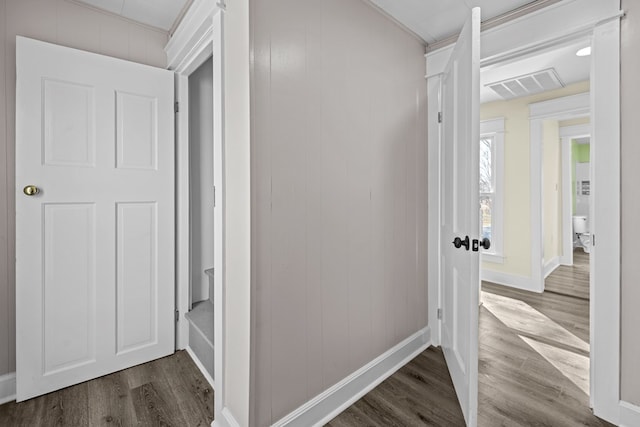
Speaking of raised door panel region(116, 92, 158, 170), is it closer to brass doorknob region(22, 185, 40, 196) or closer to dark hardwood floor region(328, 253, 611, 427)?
brass doorknob region(22, 185, 40, 196)

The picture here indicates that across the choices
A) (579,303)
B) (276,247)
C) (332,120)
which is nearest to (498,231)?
(579,303)

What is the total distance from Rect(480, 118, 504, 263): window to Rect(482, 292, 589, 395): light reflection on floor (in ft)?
2.75

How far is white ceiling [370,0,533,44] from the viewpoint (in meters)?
1.85

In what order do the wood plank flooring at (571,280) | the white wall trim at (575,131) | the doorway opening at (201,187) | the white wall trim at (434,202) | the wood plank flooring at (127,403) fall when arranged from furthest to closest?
1. the white wall trim at (575,131)
2. the wood plank flooring at (571,280)
3. the doorway opening at (201,187)
4. the white wall trim at (434,202)
5. the wood plank flooring at (127,403)

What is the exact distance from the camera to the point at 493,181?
163 inches

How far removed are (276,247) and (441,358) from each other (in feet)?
5.28

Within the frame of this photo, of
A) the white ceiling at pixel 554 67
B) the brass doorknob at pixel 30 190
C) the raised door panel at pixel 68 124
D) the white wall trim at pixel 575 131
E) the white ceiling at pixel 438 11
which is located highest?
the white ceiling at pixel 554 67

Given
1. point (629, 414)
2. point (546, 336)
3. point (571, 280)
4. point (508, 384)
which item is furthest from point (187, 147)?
point (571, 280)

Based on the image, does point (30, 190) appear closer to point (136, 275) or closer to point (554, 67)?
point (136, 275)

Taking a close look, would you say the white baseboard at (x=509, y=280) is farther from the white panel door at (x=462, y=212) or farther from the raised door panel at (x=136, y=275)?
the raised door panel at (x=136, y=275)

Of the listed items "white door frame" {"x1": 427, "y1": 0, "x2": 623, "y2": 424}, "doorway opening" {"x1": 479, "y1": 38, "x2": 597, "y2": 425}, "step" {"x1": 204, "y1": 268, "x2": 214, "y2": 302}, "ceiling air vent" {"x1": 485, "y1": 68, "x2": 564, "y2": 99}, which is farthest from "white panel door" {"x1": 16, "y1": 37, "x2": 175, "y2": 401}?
"ceiling air vent" {"x1": 485, "y1": 68, "x2": 564, "y2": 99}

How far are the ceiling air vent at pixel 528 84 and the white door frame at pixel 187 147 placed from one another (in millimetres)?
3029

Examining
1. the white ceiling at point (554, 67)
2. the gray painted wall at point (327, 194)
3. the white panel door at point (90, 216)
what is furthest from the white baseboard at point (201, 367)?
the white ceiling at point (554, 67)

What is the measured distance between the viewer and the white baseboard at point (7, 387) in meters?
1.69
